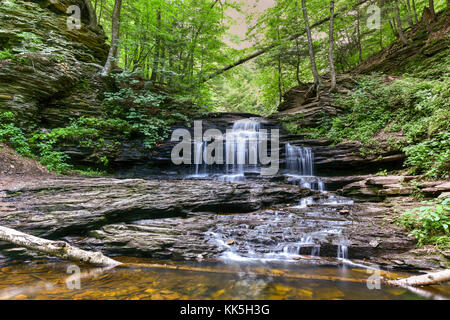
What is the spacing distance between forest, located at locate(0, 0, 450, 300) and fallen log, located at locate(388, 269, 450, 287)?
0.05 ft

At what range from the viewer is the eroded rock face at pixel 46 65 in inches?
295

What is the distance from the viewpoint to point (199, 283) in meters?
2.71

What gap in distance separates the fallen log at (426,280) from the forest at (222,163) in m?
0.02

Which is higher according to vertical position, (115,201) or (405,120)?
(405,120)

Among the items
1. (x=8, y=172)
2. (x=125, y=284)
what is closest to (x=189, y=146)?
(x=8, y=172)

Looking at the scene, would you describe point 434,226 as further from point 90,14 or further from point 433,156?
point 90,14

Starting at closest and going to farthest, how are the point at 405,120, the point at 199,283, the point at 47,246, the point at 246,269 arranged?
1. the point at 199,283
2. the point at 47,246
3. the point at 246,269
4. the point at 405,120

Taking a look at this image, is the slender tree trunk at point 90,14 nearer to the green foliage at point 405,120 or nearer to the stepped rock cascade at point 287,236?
the green foliage at point 405,120

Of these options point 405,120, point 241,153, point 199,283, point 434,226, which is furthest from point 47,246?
point 405,120

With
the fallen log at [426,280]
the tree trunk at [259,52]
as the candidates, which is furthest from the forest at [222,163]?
the tree trunk at [259,52]

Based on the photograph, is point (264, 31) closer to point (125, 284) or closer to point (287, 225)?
point (287, 225)

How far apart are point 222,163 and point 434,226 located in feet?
25.5

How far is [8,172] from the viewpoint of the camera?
5.88m

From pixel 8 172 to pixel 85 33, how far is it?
8895 millimetres
